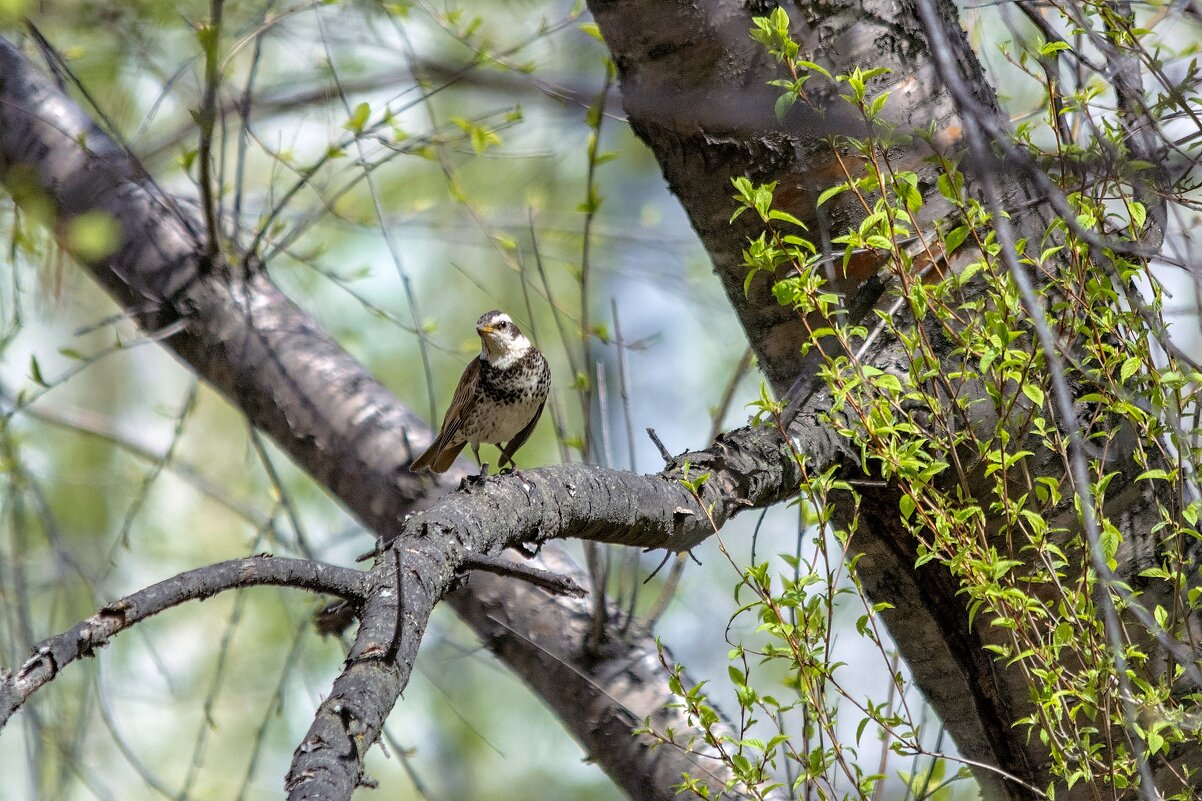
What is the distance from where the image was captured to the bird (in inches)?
148

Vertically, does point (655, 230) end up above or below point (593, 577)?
above

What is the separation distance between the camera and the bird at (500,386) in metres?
3.76

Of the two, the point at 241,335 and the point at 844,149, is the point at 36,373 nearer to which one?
the point at 241,335

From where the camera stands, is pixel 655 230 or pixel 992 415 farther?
pixel 655 230

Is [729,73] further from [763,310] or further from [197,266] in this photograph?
[197,266]

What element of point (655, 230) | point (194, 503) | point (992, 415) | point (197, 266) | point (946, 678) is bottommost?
point (946, 678)

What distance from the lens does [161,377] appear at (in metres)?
11.3

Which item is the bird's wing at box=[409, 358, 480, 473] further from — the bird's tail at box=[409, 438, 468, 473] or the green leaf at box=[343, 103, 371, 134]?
the green leaf at box=[343, 103, 371, 134]

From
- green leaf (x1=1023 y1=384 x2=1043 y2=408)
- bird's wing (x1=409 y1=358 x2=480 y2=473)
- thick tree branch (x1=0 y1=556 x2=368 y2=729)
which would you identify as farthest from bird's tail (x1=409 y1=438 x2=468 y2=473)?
green leaf (x1=1023 y1=384 x2=1043 y2=408)

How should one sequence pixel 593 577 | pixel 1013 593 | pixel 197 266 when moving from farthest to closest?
pixel 197 266 < pixel 593 577 < pixel 1013 593

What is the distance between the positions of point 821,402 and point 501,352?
2.10m

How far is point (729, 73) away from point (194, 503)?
9.72m

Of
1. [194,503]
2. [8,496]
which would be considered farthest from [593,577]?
[194,503]

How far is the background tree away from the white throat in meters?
0.93
